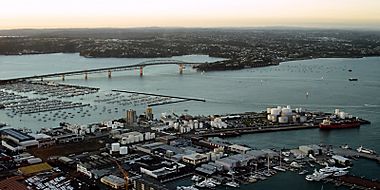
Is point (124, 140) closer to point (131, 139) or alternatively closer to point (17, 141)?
point (131, 139)

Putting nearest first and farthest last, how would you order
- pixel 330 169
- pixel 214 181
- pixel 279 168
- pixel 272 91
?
pixel 214 181 → pixel 330 169 → pixel 279 168 → pixel 272 91

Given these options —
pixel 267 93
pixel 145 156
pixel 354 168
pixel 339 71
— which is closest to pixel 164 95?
pixel 267 93

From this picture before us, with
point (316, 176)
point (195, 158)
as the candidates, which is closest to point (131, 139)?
point (195, 158)

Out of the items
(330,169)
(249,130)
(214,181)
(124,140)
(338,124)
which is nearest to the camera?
(214,181)

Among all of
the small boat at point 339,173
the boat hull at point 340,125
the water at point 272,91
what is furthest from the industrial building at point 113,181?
the boat hull at point 340,125

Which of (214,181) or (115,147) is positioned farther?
(115,147)

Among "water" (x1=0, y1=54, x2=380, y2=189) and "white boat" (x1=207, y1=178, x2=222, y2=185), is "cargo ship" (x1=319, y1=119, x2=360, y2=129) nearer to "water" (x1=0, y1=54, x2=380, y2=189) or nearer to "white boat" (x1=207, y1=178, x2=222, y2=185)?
"water" (x1=0, y1=54, x2=380, y2=189)

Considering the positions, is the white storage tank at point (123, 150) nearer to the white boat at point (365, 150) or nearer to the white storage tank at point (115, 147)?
the white storage tank at point (115, 147)

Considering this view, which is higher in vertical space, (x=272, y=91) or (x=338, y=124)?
(x=338, y=124)
